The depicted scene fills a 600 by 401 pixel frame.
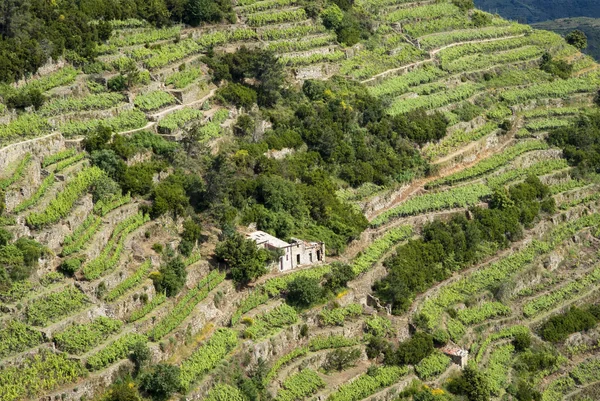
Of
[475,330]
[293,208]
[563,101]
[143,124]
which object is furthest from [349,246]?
[563,101]

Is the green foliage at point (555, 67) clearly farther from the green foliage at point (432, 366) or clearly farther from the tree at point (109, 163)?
the tree at point (109, 163)

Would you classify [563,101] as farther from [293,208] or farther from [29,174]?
[29,174]

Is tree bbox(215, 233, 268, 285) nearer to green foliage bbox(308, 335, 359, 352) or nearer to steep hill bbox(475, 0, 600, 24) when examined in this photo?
green foliage bbox(308, 335, 359, 352)

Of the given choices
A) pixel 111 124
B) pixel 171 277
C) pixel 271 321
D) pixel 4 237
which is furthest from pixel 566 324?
pixel 4 237

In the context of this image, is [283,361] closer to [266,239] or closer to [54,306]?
[266,239]

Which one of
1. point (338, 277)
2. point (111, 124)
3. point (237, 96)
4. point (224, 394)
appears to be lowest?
point (224, 394)

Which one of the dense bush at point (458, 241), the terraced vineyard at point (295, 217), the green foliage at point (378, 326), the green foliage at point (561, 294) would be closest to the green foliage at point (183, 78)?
the terraced vineyard at point (295, 217)

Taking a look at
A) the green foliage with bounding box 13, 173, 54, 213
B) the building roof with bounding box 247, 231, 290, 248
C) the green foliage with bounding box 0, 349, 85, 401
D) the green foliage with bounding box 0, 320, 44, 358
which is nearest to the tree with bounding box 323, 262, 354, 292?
the building roof with bounding box 247, 231, 290, 248
